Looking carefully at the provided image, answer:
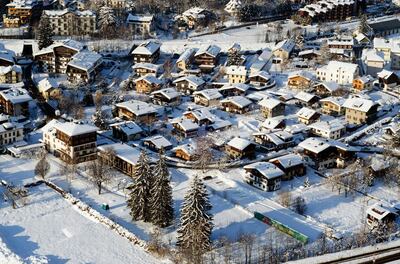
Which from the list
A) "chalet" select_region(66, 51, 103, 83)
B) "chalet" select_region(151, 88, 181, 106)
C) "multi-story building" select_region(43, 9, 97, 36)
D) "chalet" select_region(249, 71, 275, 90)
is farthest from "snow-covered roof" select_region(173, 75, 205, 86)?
"multi-story building" select_region(43, 9, 97, 36)

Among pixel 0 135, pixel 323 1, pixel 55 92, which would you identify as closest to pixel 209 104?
pixel 55 92

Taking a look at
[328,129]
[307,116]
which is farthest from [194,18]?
[328,129]

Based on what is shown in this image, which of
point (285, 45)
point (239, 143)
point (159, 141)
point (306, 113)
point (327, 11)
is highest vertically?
point (327, 11)

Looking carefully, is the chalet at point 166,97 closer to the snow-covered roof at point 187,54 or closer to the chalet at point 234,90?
the chalet at point 234,90

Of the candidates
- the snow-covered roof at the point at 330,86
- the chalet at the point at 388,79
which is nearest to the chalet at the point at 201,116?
the snow-covered roof at the point at 330,86

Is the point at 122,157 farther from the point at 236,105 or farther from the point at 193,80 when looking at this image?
the point at 193,80

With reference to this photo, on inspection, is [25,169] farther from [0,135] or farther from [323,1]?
[323,1]
